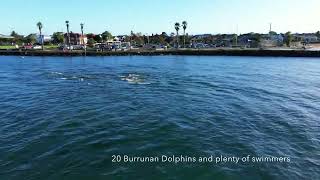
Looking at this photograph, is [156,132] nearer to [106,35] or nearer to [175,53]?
[175,53]

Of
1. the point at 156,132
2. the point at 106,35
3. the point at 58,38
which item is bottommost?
the point at 156,132

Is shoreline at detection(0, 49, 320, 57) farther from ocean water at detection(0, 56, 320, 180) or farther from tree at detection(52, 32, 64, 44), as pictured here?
ocean water at detection(0, 56, 320, 180)

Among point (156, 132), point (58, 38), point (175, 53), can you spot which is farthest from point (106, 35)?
point (156, 132)

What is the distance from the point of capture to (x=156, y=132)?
78.9ft

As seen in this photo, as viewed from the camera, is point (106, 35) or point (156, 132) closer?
point (156, 132)

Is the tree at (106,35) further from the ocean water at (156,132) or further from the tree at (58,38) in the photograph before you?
the ocean water at (156,132)

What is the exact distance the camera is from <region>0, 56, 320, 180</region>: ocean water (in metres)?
18.0

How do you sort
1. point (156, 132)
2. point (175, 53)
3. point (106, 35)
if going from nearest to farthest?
point (156, 132) → point (175, 53) → point (106, 35)

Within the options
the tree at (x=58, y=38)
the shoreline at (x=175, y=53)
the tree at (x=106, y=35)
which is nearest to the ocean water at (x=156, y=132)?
the shoreline at (x=175, y=53)

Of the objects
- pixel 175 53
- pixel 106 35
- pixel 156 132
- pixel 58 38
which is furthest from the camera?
pixel 106 35

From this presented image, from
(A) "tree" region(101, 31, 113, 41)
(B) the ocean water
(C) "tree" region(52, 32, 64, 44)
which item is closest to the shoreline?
(C) "tree" region(52, 32, 64, 44)

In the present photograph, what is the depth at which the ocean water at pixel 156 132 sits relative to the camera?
18.0 m

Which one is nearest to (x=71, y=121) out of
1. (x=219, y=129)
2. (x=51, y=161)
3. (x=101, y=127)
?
(x=101, y=127)

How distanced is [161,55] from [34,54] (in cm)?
4541
